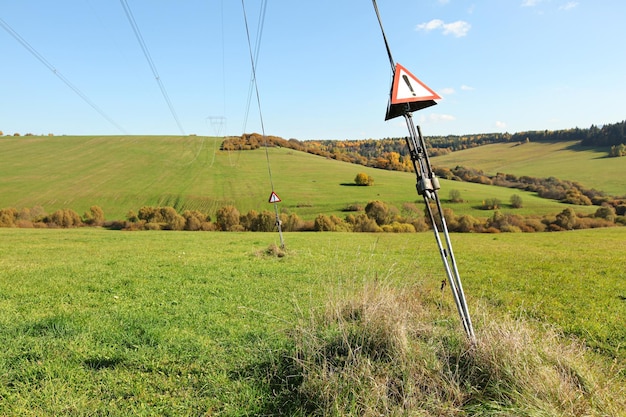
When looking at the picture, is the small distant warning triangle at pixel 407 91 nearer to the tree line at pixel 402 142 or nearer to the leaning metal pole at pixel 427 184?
the leaning metal pole at pixel 427 184

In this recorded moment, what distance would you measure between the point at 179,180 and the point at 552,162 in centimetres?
11228

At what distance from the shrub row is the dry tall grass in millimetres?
44097

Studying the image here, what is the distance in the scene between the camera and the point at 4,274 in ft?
35.9

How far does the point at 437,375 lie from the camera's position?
158 inches

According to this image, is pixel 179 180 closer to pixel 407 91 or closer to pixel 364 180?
pixel 364 180

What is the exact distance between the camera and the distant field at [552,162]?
8906 cm

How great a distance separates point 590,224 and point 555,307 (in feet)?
183

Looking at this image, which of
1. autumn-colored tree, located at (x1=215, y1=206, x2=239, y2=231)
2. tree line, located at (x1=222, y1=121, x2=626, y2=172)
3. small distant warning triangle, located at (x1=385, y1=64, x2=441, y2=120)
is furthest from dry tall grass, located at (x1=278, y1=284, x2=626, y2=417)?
tree line, located at (x1=222, y1=121, x2=626, y2=172)

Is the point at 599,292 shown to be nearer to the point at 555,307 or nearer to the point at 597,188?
the point at 555,307

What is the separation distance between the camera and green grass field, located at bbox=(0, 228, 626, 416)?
424 cm

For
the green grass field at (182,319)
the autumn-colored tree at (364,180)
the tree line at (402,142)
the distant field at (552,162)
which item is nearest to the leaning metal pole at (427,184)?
the green grass field at (182,319)

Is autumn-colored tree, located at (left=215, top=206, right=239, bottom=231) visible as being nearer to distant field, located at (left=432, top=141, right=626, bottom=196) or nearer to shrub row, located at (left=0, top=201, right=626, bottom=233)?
shrub row, located at (left=0, top=201, right=626, bottom=233)

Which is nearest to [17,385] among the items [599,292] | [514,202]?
[599,292]

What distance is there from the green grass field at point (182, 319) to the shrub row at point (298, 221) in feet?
120
